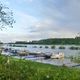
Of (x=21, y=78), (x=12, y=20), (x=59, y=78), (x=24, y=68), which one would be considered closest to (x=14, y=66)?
(x=24, y=68)

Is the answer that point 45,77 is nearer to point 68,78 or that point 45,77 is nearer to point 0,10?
point 68,78

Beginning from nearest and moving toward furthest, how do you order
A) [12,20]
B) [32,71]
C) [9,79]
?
[9,79] → [32,71] → [12,20]

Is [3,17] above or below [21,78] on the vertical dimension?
above

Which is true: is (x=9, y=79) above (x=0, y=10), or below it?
below

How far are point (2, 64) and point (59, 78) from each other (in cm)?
284

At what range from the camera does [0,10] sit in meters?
26.2

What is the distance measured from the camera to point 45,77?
31.4 feet

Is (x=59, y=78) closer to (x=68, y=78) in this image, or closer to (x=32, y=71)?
(x=68, y=78)

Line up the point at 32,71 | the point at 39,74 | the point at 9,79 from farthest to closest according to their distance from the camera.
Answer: the point at 32,71 < the point at 39,74 < the point at 9,79

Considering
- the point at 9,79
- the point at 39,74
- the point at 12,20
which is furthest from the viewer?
the point at 12,20

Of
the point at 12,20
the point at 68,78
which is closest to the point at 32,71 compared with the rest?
the point at 68,78

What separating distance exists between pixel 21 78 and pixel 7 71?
0.78 m

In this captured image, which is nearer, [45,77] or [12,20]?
[45,77]

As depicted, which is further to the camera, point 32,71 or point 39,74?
point 32,71
